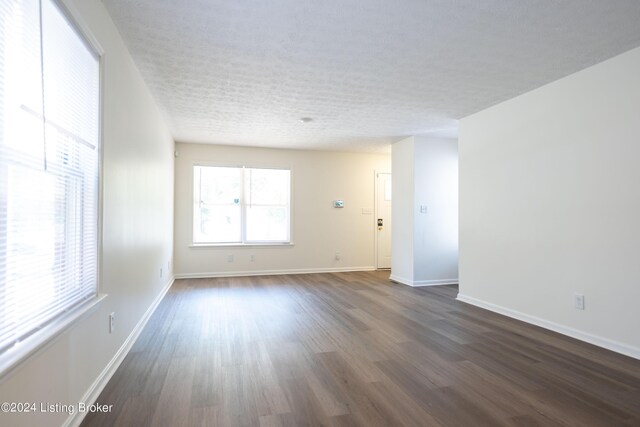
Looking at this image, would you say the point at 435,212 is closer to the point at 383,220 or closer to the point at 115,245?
the point at 383,220

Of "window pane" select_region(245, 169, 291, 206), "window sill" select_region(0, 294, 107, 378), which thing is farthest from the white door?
"window sill" select_region(0, 294, 107, 378)

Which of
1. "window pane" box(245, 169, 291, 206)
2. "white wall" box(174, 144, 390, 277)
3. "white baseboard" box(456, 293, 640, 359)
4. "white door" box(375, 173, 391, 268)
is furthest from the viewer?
"white door" box(375, 173, 391, 268)

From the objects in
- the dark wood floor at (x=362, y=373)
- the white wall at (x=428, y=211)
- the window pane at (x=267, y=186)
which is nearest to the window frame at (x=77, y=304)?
the dark wood floor at (x=362, y=373)

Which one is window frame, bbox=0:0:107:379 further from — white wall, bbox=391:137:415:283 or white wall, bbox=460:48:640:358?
white wall, bbox=391:137:415:283

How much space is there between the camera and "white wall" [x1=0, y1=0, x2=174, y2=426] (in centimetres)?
148

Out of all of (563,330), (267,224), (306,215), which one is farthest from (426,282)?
(267,224)

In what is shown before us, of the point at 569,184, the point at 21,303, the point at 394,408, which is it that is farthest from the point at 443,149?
the point at 21,303

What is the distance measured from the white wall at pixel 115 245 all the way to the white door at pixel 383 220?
444cm

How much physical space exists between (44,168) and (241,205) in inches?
196

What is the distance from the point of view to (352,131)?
5332mm

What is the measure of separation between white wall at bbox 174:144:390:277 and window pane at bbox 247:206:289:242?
18cm

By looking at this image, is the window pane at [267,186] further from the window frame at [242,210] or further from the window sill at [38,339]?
the window sill at [38,339]

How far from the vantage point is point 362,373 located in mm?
2420

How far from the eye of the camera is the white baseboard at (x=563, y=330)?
2.74m
